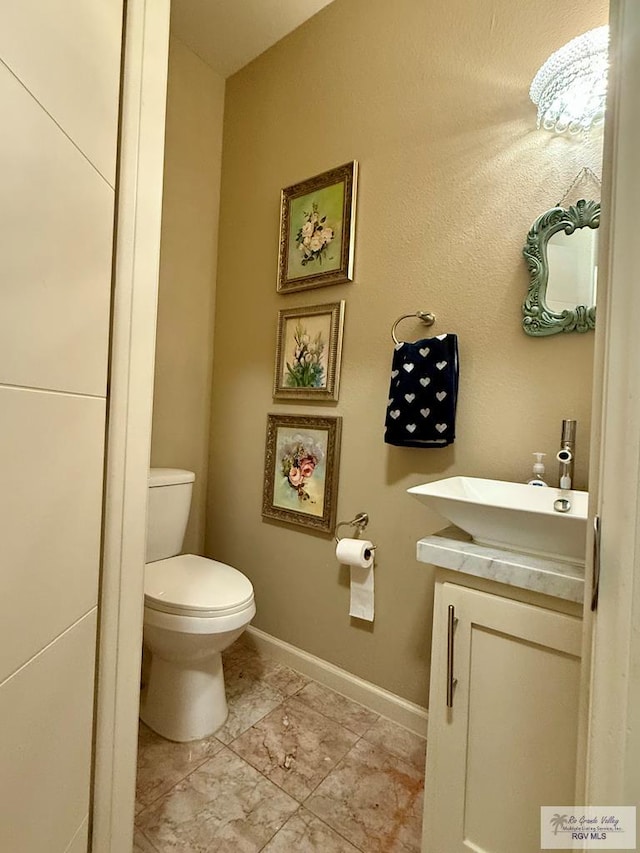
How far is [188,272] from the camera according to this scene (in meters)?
2.02

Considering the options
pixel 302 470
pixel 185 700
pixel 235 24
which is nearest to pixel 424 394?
pixel 302 470

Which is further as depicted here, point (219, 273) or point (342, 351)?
point (219, 273)

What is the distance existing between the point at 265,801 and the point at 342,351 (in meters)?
1.54

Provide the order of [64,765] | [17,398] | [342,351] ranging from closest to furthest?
[17,398] < [64,765] < [342,351]

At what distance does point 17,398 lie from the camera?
18.5 inches

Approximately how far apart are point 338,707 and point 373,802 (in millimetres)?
402

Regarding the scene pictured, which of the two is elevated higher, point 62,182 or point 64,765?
point 62,182

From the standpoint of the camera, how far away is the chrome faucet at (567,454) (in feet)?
3.74

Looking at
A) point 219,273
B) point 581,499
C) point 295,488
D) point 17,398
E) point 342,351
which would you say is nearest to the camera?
point 17,398

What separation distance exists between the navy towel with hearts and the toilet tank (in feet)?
3.06

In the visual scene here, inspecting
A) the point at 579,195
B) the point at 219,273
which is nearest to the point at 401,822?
the point at 579,195

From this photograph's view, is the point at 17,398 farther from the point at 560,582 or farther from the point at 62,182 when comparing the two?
the point at 560,582

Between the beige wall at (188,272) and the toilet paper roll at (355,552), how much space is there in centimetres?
95

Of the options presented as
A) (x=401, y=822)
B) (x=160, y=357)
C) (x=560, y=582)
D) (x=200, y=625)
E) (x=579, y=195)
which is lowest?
(x=401, y=822)
